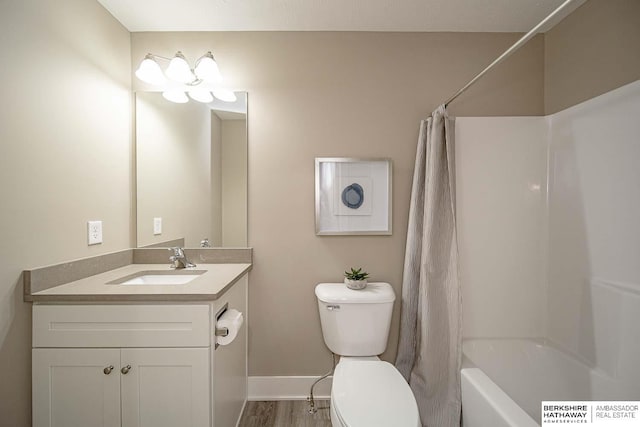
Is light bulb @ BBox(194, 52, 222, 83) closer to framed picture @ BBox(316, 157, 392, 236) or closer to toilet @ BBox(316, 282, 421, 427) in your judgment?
framed picture @ BBox(316, 157, 392, 236)

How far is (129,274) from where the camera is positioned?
5.33 feet

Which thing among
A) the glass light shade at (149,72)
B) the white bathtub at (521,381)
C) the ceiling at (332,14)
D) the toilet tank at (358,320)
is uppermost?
the ceiling at (332,14)

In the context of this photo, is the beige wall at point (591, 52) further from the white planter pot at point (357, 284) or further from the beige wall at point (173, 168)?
the beige wall at point (173, 168)

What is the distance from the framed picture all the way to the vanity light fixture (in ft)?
2.57

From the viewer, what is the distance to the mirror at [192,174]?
1.93 m

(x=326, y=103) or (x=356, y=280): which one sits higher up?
(x=326, y=103)

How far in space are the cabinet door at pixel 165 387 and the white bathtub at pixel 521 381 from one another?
44.5 inches

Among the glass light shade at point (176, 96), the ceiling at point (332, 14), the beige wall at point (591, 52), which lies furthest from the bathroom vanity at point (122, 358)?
the beige wall at point (591, 52)

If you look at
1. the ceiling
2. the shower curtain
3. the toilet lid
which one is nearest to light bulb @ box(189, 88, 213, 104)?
the ceiling

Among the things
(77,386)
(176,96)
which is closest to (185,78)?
(176,96)

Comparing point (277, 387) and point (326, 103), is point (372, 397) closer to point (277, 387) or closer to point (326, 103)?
point (277, 387)

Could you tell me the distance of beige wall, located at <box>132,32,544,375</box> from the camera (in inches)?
76.4

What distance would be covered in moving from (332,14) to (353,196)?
1.07 m

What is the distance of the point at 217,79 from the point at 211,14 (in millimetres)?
345
